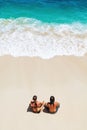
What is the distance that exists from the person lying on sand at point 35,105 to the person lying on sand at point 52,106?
20 cm

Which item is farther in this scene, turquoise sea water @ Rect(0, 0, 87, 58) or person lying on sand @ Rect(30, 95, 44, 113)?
turquoise sea water @ Rect(0, 0, 87, 58)

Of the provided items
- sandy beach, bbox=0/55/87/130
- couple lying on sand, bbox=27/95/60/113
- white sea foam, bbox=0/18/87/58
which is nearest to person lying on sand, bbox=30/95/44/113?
couple lying on sand, bbox=27/95/60/113

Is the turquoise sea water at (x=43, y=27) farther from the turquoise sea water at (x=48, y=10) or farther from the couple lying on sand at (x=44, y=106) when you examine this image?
the couple lying on sand at (x=44, y=106)

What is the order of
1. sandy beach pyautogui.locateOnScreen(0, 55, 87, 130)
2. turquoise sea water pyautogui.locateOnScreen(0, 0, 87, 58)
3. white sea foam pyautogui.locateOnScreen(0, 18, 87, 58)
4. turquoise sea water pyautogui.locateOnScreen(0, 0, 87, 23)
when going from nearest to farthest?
sandy beach pyautogui.locateOnScreen(0, 55, 87, 130) → white sea foam pyautogui.locateOnScreen(0, 18, 87, 58) → turquoise sea water pyautogui.locateOnScreen(0, 0, 87, 58) → turquoise sea water pyautogui.locateOnScreen(0, 0, 87, 23)

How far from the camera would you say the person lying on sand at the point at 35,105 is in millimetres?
11469

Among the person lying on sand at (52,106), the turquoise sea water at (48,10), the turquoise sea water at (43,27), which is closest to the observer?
the person lying on sand at (52,106)

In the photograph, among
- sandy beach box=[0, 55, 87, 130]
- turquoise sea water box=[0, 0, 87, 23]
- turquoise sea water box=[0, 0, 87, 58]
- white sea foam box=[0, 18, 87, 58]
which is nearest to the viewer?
sandy beach box=[0, 55, 87, 130]

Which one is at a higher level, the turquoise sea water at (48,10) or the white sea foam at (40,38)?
the turquoise sea water at (48,10)

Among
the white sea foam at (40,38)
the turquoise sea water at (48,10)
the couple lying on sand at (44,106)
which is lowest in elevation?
the couple lying on sand at (44,106)

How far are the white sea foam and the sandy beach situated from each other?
2.28 ft

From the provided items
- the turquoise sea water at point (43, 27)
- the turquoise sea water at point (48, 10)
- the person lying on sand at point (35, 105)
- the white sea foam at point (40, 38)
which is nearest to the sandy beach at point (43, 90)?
the person lying on sand at point (35, 105)

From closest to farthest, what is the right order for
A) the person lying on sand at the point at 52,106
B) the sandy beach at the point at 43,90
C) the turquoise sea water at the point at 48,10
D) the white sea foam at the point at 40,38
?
the sandy beach at the point at 43,90 → the person lying on sand at the point at 52,106 → the white sea foam at the point at 40,38 → the turquoise sea water at the point at 48,10

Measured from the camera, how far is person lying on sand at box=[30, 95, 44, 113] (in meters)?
11.5

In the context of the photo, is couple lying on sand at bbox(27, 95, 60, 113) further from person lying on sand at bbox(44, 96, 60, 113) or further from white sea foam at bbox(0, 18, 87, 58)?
white sea foam at bbox(0, 18, 87, 58)
